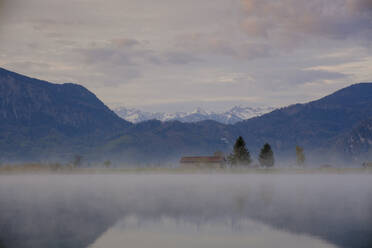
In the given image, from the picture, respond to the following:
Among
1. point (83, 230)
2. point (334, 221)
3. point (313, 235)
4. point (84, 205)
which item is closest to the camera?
point (313, 235)

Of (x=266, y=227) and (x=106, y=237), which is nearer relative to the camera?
(x=106, y=237)

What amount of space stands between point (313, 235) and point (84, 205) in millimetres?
37297

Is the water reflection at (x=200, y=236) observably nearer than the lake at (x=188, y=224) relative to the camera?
Yes

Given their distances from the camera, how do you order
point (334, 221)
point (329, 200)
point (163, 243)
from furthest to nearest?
1. point (329, 200)
2. point (334, 221)
3. point (163, 243)

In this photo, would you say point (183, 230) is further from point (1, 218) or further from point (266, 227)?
point (1, 218)

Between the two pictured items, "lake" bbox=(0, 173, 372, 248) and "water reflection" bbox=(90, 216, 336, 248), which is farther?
"lake" bbox=(0, 173, 372, 248)

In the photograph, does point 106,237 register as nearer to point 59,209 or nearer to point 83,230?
point 83,230

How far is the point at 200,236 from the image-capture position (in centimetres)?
4041

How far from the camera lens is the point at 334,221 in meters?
48.4

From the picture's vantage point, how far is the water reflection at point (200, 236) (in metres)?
36.6

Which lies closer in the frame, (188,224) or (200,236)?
(200,236)

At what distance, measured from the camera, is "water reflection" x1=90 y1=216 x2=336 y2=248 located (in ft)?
120

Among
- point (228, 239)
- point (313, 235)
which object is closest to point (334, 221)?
point (313, 235)

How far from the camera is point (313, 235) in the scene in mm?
40000
